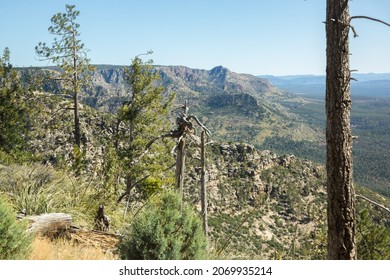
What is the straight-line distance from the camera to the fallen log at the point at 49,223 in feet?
15.7

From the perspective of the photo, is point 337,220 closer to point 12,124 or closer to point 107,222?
point 107,222

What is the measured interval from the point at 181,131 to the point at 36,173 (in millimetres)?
3037

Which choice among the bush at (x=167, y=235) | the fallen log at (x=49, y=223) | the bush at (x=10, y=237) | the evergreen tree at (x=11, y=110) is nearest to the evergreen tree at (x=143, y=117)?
the evergreen tree at (x=11, y=110)

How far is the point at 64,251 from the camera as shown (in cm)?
435

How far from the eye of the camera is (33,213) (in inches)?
211

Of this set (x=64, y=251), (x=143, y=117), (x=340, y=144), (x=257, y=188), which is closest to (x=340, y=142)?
(x=340, y=144)

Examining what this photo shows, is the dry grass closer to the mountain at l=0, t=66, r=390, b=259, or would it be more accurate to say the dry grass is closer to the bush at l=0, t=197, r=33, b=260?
the bush at l=0, t=197, r=33, b=260

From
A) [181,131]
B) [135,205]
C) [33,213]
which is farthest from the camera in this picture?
[135,205]

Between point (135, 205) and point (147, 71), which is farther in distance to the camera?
point (147, 71)

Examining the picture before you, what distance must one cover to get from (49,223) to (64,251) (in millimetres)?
723

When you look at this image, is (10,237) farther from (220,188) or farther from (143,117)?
(220,188)

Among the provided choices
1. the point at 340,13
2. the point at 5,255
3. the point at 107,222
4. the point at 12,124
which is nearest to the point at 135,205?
the point at 107,222

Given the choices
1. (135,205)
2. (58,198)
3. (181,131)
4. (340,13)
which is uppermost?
(340,13)

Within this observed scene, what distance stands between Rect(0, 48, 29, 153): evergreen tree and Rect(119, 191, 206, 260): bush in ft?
44.9
